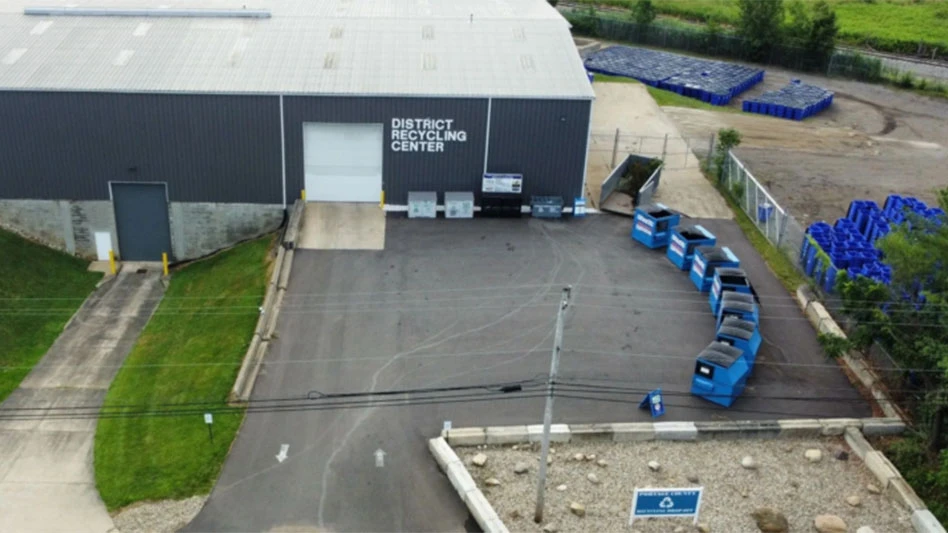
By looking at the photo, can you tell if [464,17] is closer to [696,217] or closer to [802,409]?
[696,217]

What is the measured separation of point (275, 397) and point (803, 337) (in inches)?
720

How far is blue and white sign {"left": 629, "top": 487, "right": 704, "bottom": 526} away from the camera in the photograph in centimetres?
2194

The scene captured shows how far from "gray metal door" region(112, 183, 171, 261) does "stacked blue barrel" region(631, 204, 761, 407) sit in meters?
21.0

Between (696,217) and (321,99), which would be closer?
(321,99)

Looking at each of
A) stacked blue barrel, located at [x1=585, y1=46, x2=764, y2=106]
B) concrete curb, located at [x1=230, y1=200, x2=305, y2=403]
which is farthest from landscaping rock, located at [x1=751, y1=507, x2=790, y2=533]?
stacked blue barrel, located at [x1=585, y1=46, x2=764, y2=106]

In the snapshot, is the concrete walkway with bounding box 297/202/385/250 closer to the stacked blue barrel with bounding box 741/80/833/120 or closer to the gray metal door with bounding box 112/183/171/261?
the gray metal door with bounding box 112/183/171/261

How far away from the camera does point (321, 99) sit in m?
38.5

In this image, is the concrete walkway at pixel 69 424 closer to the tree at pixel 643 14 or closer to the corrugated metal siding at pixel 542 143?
the corrugated metal siding at pixel 542 143

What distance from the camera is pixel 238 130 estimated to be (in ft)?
127

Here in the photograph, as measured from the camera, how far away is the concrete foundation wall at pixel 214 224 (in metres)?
39.8

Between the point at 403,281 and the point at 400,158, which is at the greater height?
the point at 400,158

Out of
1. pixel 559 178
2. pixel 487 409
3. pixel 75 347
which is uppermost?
pixel 559 178

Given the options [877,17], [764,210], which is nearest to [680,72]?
[764,210]

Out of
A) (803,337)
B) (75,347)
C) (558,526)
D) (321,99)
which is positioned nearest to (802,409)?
(803,337)
